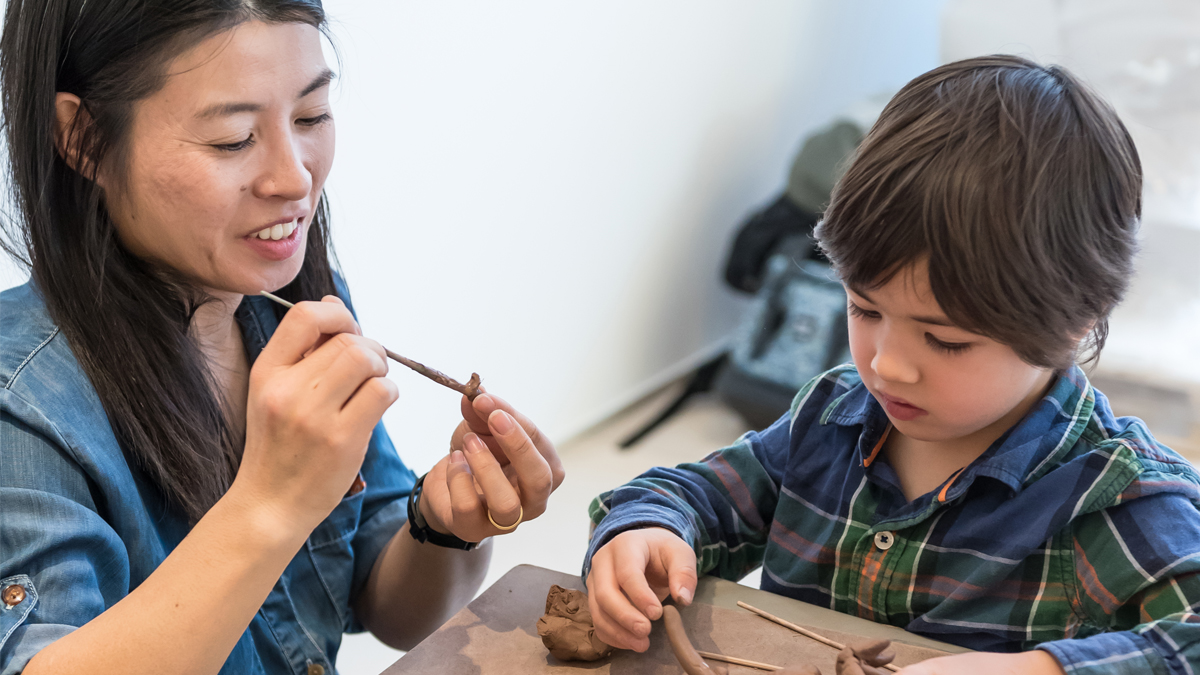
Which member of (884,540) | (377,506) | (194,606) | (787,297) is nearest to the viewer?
(194,606)

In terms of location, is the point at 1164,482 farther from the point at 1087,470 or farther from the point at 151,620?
the point at 151,620

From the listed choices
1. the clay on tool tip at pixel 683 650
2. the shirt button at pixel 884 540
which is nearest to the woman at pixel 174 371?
the clay on tool tip at pixel 683 650

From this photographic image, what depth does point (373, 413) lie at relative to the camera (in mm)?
811

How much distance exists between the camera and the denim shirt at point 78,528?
30.0 inches

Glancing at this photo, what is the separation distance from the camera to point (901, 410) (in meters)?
0.92

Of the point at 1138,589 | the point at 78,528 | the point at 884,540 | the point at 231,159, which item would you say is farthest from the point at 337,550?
the point at 1138,589

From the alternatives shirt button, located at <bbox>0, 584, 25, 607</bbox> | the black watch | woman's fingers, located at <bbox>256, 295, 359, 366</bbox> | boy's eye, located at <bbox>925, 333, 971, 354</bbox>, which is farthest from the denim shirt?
boy's eye, located at <bbox>925, 333, 971, 354</bbox>

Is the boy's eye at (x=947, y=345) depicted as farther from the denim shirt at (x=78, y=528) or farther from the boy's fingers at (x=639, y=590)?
the denim shirt at (x=78, y=528)

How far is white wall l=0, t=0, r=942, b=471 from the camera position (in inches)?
76.0

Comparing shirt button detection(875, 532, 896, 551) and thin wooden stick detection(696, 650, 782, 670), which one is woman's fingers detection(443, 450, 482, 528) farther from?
shirt button detection(875, 532, 896, 551)

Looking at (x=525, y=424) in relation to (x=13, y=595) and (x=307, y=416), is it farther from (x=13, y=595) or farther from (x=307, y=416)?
(x=13, y=595)

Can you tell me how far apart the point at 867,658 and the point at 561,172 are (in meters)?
1.87

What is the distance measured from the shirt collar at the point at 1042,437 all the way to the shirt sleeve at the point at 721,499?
224 mm

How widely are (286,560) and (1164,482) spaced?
0.76m
